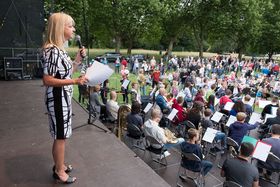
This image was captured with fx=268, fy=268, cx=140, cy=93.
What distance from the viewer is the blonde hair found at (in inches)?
113

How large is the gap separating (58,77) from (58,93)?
191 mm

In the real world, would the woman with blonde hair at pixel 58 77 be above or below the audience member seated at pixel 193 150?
above

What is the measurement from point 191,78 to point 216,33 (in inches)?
1137

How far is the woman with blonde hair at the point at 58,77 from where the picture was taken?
2.90m

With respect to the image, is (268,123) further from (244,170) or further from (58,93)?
(58,93)

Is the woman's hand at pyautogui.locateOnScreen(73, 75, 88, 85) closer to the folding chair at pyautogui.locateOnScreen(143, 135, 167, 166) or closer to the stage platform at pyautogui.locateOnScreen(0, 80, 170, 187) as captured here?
A: the stage platform at pyautogui.locateOnScreen(0, 80, 170, 187)

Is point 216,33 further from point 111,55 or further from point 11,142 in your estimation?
point 11,142

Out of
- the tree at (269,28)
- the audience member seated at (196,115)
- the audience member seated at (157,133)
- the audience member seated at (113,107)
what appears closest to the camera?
the audience member seated at (157,133)

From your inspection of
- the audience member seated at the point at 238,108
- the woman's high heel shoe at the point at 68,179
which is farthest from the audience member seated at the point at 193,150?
the audience member seated at the point at 238,108

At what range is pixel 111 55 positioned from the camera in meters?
34.0

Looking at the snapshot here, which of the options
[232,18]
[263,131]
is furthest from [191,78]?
[232,18]

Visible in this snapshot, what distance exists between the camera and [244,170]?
13.8 ft

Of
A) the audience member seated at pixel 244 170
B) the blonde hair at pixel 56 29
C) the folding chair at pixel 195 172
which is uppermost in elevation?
the blonde hair at pixel 56 29

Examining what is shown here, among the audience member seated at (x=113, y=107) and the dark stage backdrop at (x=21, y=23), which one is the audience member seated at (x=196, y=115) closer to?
the audience member seated at (x=113, y=107)
